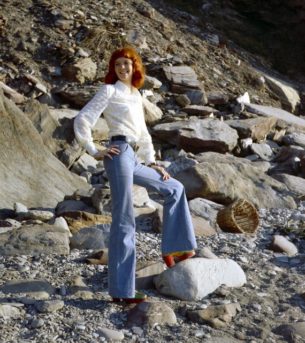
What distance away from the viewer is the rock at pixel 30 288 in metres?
4.83

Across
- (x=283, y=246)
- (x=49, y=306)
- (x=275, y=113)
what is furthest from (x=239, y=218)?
(x=275, y=113)

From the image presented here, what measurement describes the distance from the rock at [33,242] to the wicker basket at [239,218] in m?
1.60

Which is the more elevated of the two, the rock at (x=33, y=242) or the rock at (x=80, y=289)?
the rock at (x=80, y=289)

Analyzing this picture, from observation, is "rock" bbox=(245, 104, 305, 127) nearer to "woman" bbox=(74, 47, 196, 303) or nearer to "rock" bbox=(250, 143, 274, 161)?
"rock" bbox=(250, 143, 274, 161)

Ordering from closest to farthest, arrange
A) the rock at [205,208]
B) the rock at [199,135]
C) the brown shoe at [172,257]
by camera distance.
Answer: the brown shoe at [172,257] → the rock at [205,208] → the rock at [199,135]

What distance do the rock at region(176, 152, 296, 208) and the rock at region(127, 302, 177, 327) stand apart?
10.4ft

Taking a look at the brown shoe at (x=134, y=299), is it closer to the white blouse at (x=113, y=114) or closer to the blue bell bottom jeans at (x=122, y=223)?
the blue bell bottom jeans at (x=122, y=223)

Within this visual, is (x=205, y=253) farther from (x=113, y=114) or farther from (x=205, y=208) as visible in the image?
(x=205, y=208)

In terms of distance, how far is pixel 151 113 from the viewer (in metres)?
11.0

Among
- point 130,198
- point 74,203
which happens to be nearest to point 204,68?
point 74,203

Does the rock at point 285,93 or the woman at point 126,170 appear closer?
the woman at point 126,170

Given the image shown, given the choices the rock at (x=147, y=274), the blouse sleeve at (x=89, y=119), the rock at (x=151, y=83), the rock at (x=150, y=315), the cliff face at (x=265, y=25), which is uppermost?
the blouse sleeve at (x=89, y=119)

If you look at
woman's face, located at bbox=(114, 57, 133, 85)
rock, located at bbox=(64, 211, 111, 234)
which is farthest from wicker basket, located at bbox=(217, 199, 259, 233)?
woman's face, located at bbox=(114, 57, 133, 85)

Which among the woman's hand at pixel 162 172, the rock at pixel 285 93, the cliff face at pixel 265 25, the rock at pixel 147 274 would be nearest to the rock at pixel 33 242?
the rock at pixel 147 274
